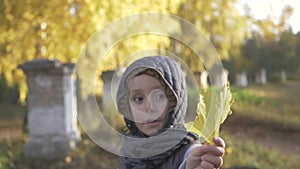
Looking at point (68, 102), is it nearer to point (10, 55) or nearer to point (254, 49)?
point (10, 55)

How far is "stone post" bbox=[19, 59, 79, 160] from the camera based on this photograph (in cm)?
635

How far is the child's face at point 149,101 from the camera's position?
1333mm

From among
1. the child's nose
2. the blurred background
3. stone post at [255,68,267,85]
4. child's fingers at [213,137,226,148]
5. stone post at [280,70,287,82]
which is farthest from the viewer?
stone post at [280,70,287,82]

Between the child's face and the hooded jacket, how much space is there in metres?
0.02

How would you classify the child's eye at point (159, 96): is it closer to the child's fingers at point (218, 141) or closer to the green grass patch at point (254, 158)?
the child's fingers at point (218, 141)

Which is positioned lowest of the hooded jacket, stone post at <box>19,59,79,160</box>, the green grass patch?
the green grass patch

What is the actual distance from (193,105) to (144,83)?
7.6 inches

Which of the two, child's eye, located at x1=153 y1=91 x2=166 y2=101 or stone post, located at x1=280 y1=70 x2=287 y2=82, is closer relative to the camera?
child's eye, located at x1=153 y1=91 x2=166 y2=101

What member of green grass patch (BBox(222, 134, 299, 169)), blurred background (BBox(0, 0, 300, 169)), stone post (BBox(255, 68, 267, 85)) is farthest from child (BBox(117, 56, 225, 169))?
stone post (BBox(255, 68, 267, 85))

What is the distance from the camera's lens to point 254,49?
851 inches

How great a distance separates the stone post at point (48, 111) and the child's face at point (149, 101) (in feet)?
16.7

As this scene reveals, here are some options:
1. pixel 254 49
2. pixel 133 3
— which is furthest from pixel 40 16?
pixel 254 49

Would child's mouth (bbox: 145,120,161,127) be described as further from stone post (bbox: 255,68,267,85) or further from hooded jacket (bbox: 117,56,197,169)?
stone post (bbox: 255,68,267,85)

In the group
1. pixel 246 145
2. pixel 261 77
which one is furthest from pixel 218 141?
pixel 261 77
